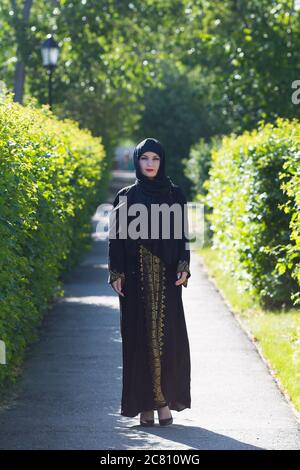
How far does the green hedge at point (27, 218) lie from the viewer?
7.27 m

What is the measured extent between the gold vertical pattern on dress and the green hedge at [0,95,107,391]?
0.90 metres

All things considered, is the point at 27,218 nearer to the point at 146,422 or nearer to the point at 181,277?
the point at 181,277

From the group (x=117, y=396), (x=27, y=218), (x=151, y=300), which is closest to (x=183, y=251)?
(x=151, y=300)

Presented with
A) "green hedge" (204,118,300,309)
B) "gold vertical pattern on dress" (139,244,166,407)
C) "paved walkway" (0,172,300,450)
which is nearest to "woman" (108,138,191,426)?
"gold vertical pattern on dress" (139,244,166,407)

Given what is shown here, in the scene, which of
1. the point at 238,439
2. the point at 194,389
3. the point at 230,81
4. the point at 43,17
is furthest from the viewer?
the point at 43,17

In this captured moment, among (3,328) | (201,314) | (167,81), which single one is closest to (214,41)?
(201,314)

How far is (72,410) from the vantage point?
25.9 feet

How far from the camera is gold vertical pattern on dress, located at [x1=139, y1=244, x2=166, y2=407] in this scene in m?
7.57

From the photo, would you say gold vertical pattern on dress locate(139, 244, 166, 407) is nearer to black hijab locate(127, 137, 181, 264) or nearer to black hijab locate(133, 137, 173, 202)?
black hijab locate(127, 137, 181, 264)

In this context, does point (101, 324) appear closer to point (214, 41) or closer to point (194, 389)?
point (194, 389)

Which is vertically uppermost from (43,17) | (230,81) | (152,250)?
(43,17)

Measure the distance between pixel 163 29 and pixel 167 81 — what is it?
38.4 feet

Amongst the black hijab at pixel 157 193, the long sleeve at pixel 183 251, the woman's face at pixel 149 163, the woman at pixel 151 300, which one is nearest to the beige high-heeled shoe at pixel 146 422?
the woman at pixel 151 300

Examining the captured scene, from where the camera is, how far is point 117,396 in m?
8.42
